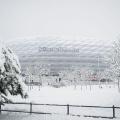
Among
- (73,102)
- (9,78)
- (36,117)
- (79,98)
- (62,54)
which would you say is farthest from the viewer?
(62,54)

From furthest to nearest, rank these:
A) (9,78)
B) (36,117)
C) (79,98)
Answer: (79,98)
(36,117)
(9,78)

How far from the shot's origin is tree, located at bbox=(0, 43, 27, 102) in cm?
1513

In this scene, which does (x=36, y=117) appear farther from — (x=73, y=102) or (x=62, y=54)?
(x=62, y=54)

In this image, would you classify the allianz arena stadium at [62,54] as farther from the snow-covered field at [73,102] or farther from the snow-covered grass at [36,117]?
the snow-covered grass at [36,117]

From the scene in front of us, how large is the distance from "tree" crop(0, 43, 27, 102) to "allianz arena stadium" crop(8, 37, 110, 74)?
405ft

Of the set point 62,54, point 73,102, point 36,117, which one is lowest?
point 73,102

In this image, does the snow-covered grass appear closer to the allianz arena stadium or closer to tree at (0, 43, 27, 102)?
tree at (0, 43, 27, 102)

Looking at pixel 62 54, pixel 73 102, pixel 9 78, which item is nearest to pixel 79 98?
pixel 73 102

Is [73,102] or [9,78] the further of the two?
[73,102]

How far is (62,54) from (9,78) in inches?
5025

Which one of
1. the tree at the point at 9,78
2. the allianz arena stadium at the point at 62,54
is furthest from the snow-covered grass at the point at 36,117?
the allianz arena stadium at the point at 62,54

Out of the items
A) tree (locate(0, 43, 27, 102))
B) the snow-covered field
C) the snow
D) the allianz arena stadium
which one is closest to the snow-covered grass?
the snow-covered field

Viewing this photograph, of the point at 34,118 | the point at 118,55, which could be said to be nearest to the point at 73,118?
the point at 34,118

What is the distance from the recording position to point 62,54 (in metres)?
143
